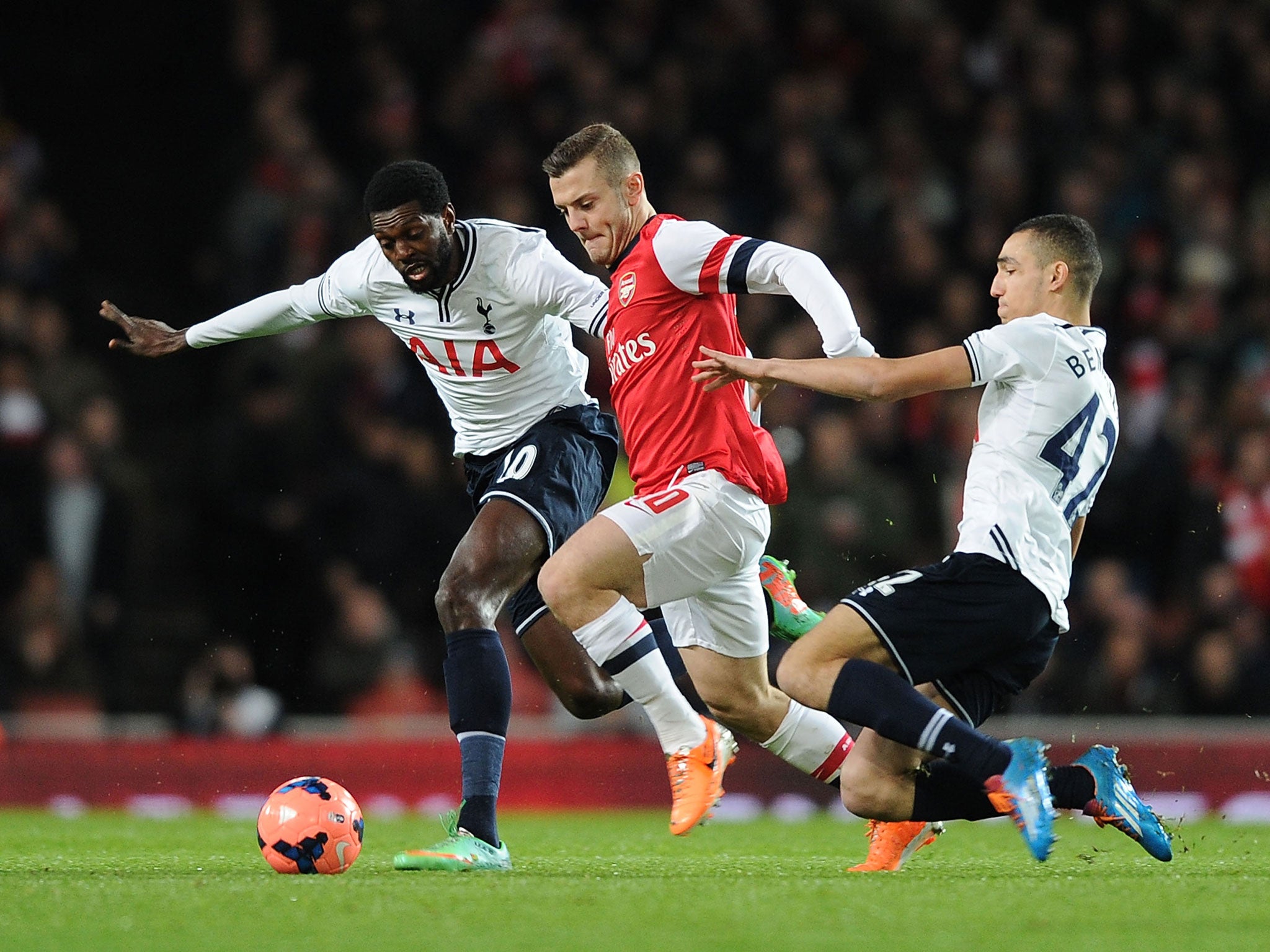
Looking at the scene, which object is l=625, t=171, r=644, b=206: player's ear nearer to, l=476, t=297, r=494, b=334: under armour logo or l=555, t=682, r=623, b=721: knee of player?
l=476, t=297, r=494, b=334: under armour logo

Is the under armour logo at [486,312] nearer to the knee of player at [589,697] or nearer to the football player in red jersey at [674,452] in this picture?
the football player in red jersey at [674,452]

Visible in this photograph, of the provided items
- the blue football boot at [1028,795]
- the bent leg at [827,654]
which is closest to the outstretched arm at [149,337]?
the bent leg at [827,654]

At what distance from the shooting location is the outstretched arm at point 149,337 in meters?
6.46

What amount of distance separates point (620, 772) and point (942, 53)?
6017mm

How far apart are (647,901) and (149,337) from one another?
314 centimetres

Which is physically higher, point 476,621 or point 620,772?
point 476,621

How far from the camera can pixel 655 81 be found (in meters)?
12.6

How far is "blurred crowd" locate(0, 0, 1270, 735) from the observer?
10047 mm

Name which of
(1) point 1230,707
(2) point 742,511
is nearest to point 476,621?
(2) point 742,511

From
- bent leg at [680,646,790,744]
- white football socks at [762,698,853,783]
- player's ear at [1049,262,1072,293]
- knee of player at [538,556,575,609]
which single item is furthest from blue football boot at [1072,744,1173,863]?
knee of player at [538,556,575,609]

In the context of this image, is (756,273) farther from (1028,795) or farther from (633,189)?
(1028,795)

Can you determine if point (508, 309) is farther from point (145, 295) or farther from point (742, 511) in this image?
point (145, 295)

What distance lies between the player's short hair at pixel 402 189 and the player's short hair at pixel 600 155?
1.28 ft

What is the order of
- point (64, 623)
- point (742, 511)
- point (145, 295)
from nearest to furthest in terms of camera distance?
1. point (742, 511)
2. point (64, 623)
3. point (145, 295)
